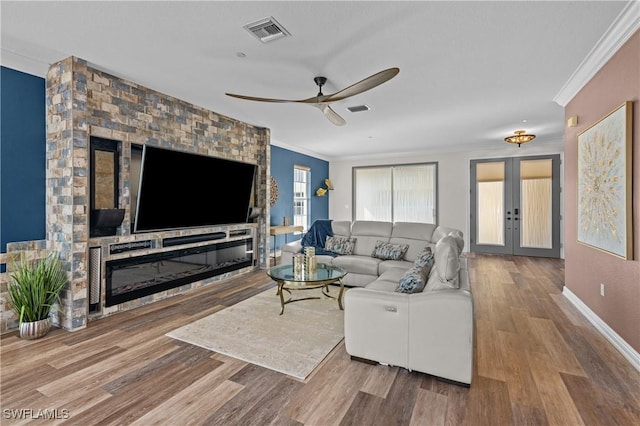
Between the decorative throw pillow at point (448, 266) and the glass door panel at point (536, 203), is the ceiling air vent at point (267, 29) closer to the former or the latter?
the decorative throw pillow at point (448, 266)

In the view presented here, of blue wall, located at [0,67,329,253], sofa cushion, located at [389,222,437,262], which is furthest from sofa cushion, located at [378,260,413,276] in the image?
blue wall, located at [0,67,329,253]

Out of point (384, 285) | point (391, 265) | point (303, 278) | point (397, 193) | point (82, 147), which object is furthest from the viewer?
point (397, 193)

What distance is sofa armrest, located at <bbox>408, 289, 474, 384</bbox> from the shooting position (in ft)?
6.81

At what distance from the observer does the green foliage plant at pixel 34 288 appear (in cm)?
289

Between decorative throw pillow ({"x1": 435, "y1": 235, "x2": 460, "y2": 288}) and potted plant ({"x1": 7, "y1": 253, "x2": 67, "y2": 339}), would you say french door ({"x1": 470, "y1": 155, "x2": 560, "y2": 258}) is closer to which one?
decorative throw pillow ({"x1": 435, "y1": 235, "x2": 460, "y2": 288})

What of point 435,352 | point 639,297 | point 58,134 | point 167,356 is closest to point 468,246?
point 639,297

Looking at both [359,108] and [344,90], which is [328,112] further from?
[359,108]

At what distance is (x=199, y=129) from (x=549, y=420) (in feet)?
16.3

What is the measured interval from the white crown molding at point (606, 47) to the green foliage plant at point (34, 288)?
541 centimetres

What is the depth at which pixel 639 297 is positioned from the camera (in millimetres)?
2408

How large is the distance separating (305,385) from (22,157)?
Result: 139 inches

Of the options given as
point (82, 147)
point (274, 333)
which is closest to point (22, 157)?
point (82, 147)

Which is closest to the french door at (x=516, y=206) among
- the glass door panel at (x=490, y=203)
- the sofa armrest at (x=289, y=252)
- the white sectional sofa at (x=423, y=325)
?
the glass door panel at (x=490, y=203)

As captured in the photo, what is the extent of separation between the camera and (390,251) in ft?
15.6
